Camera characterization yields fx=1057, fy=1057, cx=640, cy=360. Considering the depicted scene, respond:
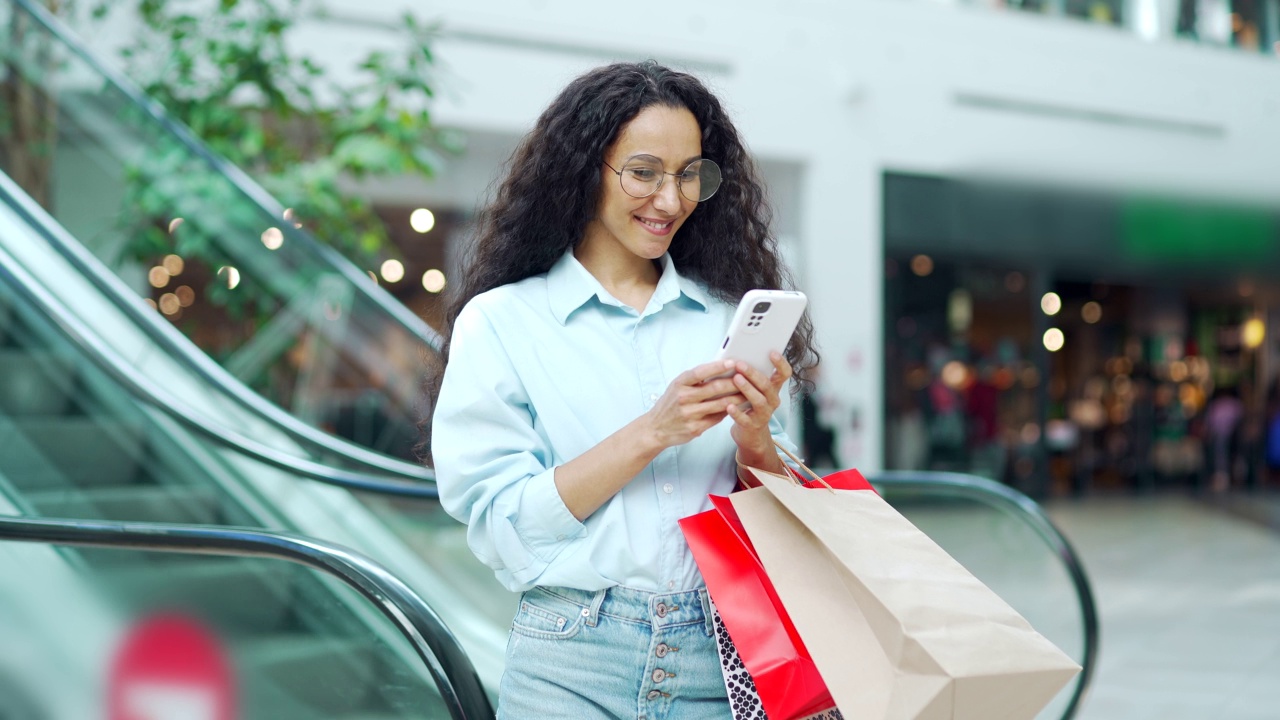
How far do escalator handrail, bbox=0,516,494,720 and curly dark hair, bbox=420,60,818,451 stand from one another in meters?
0.33

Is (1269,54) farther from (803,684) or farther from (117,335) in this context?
(803,684)

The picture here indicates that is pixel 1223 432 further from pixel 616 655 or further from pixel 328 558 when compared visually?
pixel 616 655

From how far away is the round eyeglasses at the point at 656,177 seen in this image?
4.56 ft

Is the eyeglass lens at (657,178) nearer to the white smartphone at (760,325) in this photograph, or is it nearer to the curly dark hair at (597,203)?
the curly dark hair at (597,203)

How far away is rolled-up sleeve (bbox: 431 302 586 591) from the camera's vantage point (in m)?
1.30

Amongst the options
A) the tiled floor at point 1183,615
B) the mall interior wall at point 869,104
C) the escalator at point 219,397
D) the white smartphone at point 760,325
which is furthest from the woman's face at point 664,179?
the mall interior wall at point 869,104

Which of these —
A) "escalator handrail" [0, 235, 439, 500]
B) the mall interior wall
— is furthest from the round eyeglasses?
the mall interior wall

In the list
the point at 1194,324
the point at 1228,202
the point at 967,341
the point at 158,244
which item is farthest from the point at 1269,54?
the point at 158,244

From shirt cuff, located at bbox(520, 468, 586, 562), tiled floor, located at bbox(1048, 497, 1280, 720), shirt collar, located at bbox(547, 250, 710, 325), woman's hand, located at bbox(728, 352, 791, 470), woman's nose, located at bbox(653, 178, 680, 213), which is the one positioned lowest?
tiled floor, located at bbox(1048, 497, 1280, 720)

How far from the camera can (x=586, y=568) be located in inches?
51.4

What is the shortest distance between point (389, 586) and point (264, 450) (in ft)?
5.57

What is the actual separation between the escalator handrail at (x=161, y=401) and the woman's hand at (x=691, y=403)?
208 cm

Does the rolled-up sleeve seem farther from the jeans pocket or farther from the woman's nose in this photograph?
the woman's nose

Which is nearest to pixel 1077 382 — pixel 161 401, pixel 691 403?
pixel 161 401
